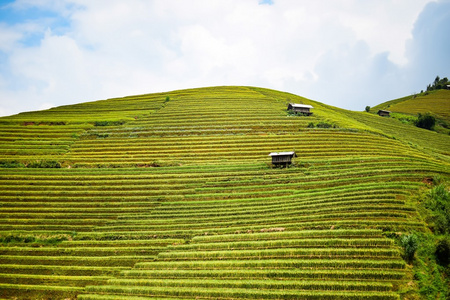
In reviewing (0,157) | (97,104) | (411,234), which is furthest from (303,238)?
(97,104)

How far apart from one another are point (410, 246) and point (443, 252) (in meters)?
2.93

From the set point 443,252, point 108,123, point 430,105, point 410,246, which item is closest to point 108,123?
point 108,123

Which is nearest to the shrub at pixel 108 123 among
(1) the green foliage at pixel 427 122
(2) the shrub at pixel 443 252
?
(2) the shrub at pixel 443 252

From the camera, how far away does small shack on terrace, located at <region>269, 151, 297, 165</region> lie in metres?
51.7

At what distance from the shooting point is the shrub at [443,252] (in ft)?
86.7

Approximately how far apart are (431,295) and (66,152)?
2658 inches

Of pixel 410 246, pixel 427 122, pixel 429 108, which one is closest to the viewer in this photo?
pixel 410 246

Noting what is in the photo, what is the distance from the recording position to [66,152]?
6381 cm

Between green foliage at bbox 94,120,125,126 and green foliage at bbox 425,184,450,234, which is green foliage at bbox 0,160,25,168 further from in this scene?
green foliage at bbox 425,184,450,234

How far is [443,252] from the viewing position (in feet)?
87.8

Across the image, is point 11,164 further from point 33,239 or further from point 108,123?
point 33,239

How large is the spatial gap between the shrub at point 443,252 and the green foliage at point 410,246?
182cm

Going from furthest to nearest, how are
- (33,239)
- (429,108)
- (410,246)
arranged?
(429,108)
(33,239)
(410,246)

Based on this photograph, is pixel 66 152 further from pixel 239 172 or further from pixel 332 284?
pixel 332 284
